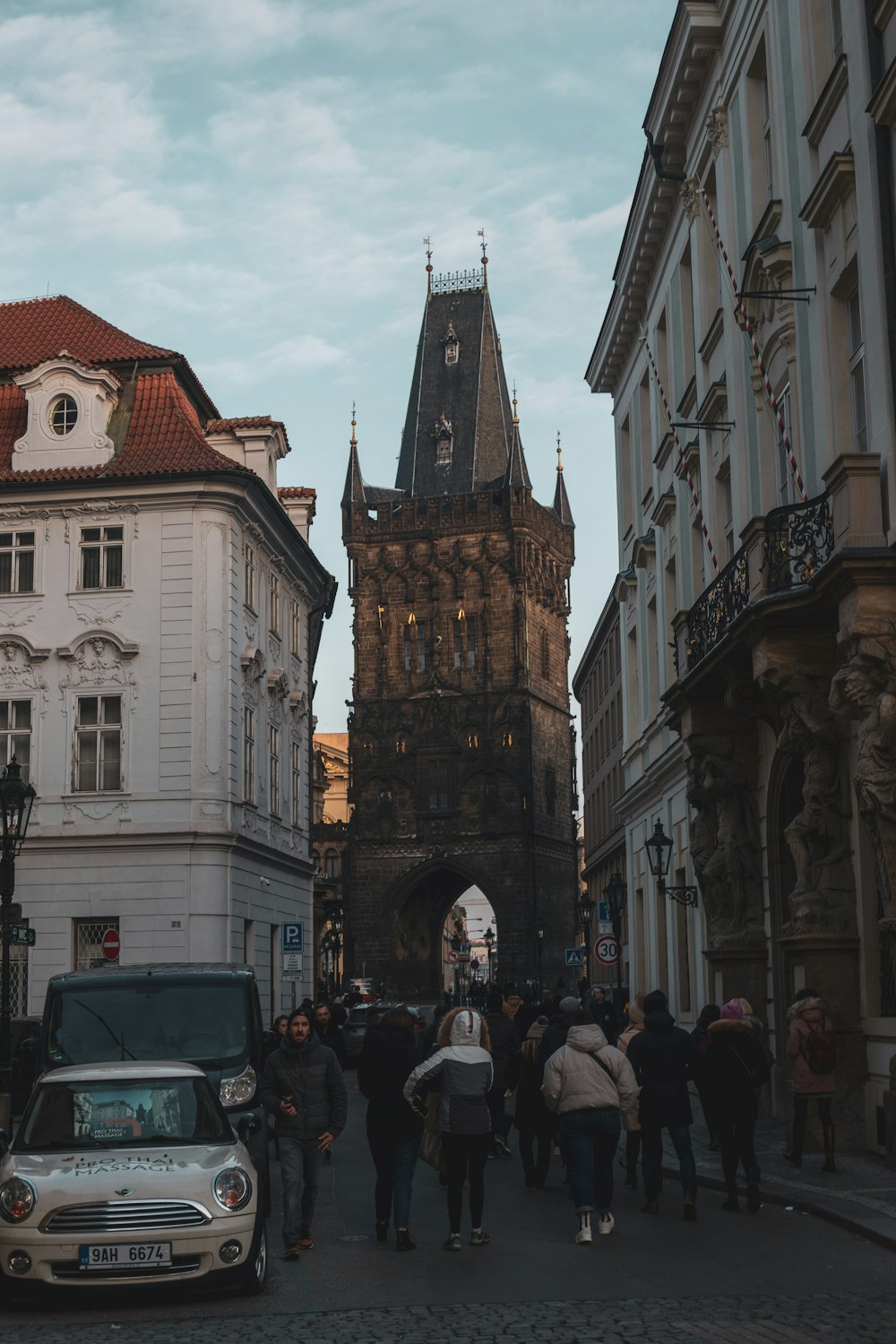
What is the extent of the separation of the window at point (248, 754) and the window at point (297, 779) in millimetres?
4858

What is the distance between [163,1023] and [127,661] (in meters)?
19.1

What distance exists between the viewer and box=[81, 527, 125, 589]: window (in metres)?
34.1

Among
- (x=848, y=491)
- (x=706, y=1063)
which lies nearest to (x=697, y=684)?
(x=848, y=491)

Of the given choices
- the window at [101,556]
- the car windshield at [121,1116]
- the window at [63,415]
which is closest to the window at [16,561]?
the window at [101,556]

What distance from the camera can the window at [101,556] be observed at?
3409cm

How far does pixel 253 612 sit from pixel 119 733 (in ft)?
14.7

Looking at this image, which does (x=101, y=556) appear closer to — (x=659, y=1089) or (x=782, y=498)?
(x=782, y=498)

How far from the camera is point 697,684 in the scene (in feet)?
66.1

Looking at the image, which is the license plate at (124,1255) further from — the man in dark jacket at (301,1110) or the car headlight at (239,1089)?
the car headlight at (239,1089)

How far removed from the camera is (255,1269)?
10016 mm

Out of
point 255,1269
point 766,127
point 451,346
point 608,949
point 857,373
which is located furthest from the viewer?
point 451,346

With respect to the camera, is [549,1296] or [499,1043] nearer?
[549,1296]

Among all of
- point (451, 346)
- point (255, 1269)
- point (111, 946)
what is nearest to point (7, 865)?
point (111, 946)

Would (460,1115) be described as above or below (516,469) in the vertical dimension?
below
